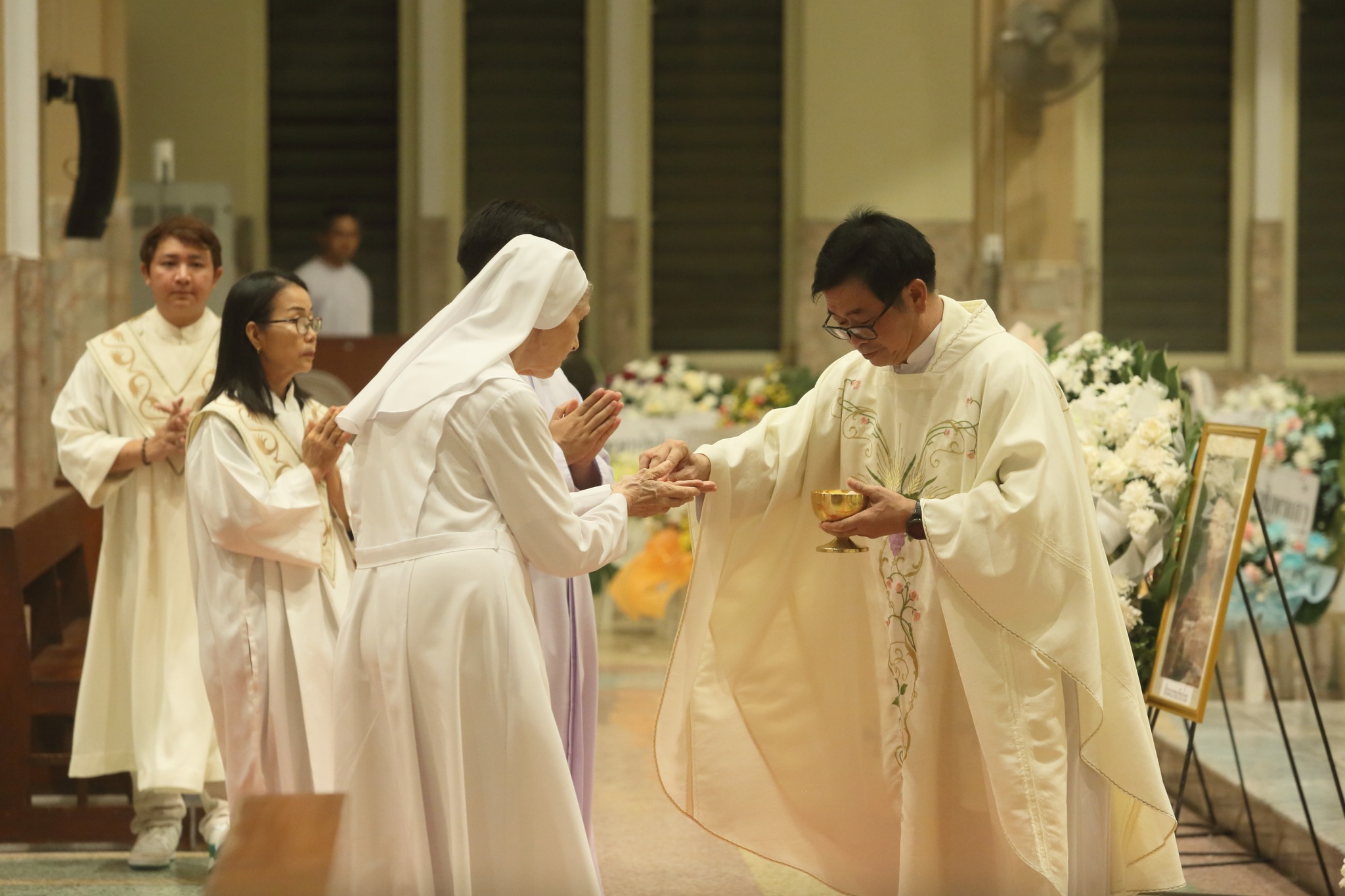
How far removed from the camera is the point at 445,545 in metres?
2.60

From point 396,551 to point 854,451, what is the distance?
1069 mm

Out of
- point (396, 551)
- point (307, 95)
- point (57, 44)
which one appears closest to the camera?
point (396, 551)

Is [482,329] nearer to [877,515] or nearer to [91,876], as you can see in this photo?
[877,515]

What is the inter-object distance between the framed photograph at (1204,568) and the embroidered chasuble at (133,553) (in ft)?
8.51

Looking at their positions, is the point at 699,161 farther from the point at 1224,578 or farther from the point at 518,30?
the point at 1224,578

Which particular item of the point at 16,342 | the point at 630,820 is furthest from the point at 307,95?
the point at 630,820

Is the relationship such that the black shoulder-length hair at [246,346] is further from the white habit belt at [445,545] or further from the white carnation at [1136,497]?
the white carnation at [1136,497]

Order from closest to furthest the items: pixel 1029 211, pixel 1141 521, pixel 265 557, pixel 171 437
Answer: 1. pixel 265 557
2. pixel 171 437
3. pixel 1141 521
4. pixel 1029 211

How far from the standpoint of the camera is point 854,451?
10.5 feet

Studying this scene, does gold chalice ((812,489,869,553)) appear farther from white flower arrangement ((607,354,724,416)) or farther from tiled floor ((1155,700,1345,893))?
white flower arrangement ((607,354,724,416))

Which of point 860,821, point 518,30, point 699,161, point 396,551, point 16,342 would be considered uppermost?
point 518,30

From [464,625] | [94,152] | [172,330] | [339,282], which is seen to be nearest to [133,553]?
[172,330]

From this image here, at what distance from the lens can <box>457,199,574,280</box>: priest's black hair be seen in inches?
117

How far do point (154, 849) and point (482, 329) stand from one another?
6.87 ft
